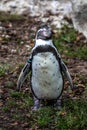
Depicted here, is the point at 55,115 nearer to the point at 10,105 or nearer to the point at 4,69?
the point at 10,105

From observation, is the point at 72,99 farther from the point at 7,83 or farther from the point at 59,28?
the point at 59,28

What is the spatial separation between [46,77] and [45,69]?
108 mm

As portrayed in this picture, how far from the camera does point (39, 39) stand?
18.3 ft

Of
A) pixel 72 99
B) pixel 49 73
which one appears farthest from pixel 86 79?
pixel 49 73

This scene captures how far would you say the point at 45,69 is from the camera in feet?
18.3

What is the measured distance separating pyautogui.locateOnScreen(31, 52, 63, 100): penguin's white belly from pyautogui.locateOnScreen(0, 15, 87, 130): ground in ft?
0.68

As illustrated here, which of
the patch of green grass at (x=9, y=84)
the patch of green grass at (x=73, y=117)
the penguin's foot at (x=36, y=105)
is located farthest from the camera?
the patch of green grass at (x=9, y=84)

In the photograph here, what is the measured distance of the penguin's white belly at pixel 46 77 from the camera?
556 centimetres

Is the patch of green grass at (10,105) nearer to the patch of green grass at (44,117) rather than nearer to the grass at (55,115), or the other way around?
the grass at (55,115)

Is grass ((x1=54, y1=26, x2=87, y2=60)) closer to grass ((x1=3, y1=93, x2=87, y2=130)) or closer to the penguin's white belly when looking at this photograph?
grass ((x1=3, y1=93, x2=87, y2=130))

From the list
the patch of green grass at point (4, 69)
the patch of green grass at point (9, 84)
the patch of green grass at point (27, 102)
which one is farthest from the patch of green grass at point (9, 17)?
the patch of green grass at point (27, 102)

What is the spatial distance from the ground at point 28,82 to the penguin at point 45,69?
0.61 ft

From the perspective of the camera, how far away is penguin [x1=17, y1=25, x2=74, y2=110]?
5.55m

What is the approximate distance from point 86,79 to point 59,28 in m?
2.34
